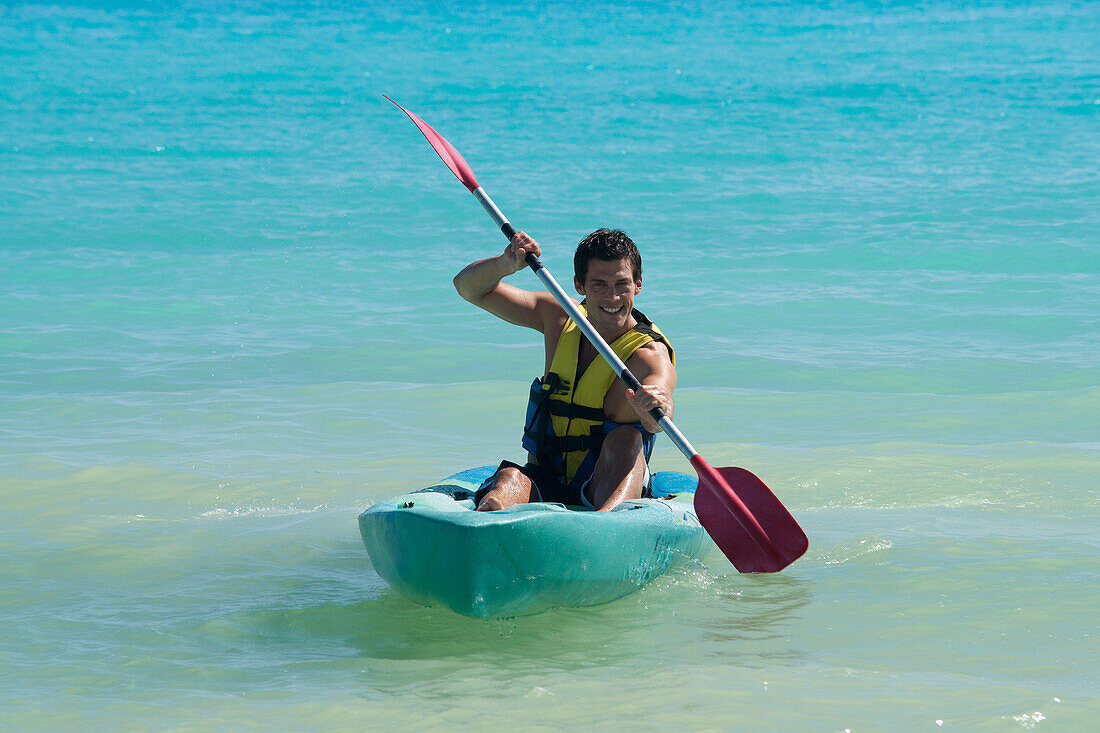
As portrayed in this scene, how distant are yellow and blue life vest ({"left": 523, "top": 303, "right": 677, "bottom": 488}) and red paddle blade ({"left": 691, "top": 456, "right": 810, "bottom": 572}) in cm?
35

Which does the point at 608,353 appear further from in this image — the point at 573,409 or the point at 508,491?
the point at 508,491

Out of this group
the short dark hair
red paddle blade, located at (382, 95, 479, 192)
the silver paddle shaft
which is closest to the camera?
the silver paddle shaft

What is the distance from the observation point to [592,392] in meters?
4.45

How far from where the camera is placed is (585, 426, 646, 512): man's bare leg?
4.36 metres

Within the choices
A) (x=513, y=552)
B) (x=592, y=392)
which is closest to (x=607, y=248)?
(x=592, y=392)

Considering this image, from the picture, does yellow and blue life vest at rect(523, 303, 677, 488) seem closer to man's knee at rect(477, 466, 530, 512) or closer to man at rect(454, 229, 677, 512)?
man at rect(454, 229, 677, 512)

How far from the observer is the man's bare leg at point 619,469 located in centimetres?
436

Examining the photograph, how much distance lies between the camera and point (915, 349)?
9.02 metres

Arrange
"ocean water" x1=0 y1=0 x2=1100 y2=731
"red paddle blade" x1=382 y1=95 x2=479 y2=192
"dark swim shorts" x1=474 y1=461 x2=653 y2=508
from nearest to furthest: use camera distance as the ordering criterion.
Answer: "ocean water" x1=0 y1=0 x2=1100 y2=731
"dark swim shorts" x1=474 y1=461 x2=653 y2=508
"red paddle blade" x1=382 y1=95 x2=479 y2=192

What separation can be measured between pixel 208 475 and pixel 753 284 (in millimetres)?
6823

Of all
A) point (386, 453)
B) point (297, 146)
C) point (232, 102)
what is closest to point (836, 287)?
point (386, 453)

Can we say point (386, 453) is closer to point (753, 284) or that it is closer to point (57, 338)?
point (57, 338)

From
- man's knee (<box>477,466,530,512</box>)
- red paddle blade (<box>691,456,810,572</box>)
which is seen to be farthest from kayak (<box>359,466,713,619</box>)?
red paddle blade (<box>691,456,810,572</box>)

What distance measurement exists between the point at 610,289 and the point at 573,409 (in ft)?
1.51
